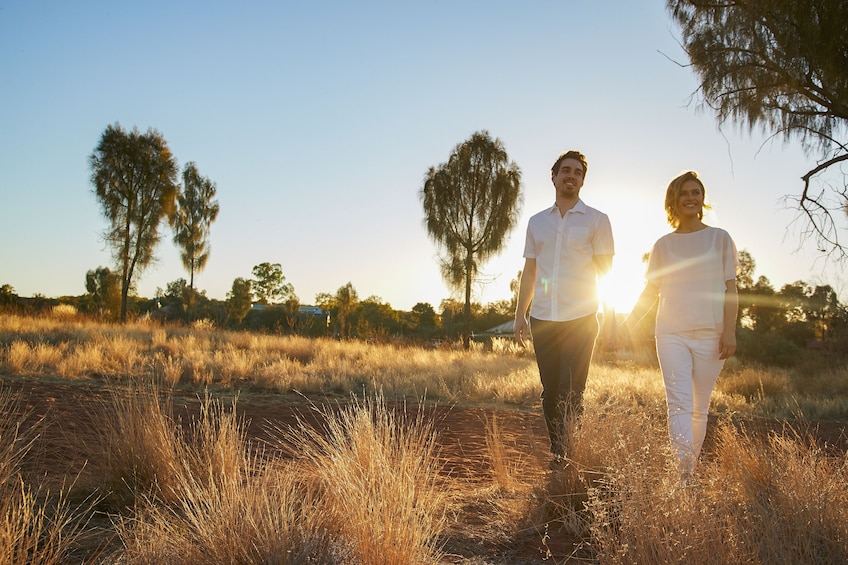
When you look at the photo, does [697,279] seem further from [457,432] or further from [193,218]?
[193,218]

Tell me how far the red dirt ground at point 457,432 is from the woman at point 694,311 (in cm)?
65

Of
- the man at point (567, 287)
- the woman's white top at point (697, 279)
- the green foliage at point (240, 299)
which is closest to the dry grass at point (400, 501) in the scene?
the man at point (567, 287)

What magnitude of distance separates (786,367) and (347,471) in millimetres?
19838

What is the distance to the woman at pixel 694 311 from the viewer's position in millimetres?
3506

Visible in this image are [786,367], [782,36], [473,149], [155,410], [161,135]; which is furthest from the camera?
[161,135]

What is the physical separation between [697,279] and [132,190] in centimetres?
2331

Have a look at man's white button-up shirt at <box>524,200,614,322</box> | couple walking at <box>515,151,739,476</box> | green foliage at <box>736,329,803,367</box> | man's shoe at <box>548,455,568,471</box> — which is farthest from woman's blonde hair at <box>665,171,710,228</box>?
green foliage at <box>736,329,803,367</box>

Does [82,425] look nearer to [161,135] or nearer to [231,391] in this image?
[231,391]

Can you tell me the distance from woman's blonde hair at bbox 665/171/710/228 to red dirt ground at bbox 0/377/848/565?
139 cm

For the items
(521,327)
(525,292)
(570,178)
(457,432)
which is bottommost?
(457,432)

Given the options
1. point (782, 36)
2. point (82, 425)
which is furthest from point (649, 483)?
point (782, 36)

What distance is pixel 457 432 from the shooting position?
631 cm

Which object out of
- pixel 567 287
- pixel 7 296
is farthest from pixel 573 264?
pixel 7 296

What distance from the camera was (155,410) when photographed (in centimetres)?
357
